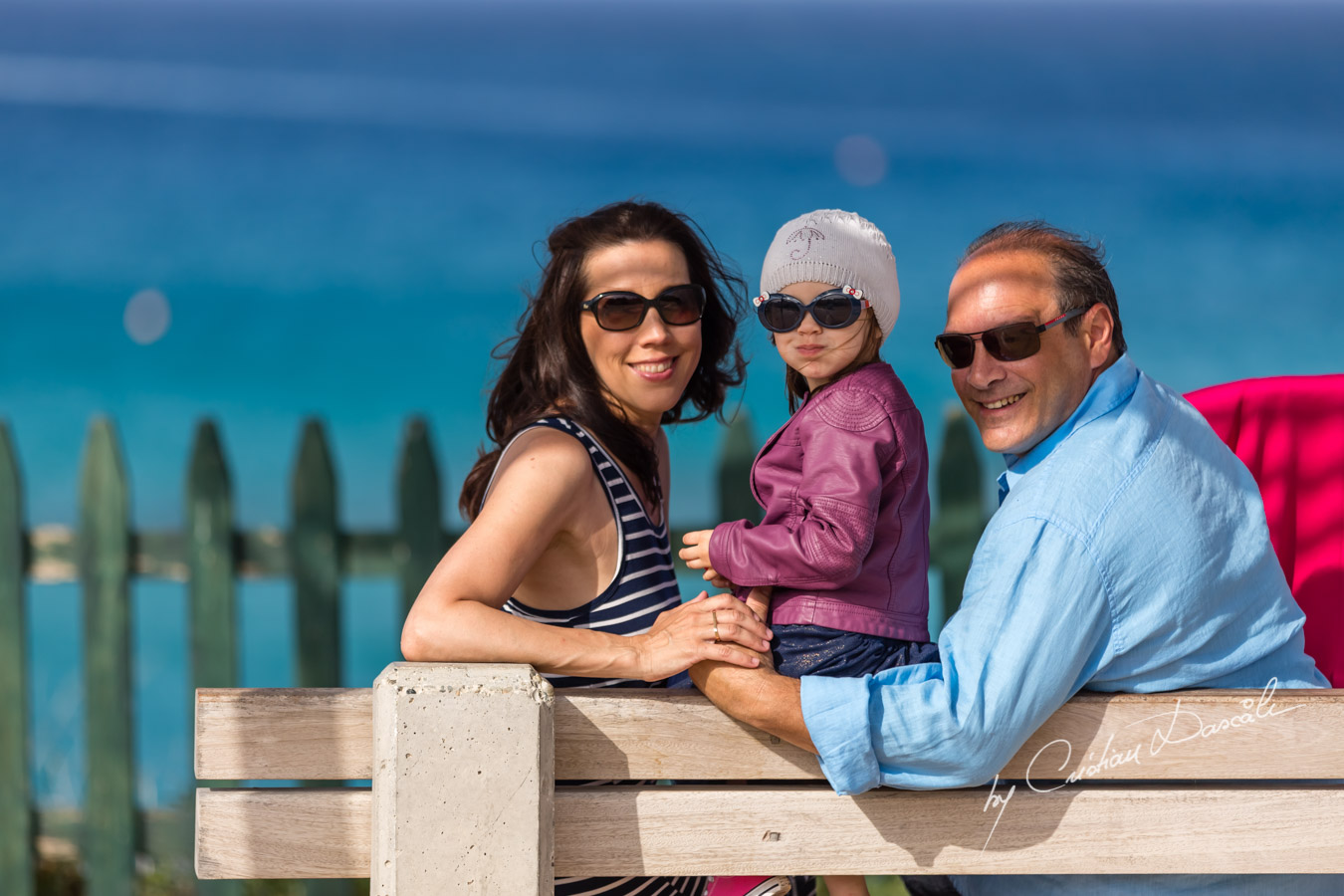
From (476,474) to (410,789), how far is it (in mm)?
984

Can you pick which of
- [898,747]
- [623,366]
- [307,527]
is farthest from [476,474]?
[307,527]

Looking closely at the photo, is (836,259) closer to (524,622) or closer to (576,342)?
(576,342)

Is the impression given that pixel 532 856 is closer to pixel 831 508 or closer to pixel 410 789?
pixel 410 789

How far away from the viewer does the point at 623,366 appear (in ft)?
8.09

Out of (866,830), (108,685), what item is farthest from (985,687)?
(108,685)

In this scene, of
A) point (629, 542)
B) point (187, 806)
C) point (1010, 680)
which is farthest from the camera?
point (187, 806)

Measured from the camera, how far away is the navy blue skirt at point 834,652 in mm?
2082

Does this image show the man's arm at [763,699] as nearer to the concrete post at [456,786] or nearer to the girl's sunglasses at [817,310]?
the concrete post at [456,786]

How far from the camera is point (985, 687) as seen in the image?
171 centimetres

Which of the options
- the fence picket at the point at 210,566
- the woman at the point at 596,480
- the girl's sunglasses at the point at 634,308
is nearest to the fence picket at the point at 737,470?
the woman at the point at 596,480

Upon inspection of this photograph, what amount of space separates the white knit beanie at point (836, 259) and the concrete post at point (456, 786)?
1.02 metres

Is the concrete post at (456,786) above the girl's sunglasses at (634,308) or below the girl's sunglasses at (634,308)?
below

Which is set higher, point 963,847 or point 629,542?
point 629,542

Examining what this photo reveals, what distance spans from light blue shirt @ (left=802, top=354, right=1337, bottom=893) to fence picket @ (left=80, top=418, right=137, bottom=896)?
3366mm
